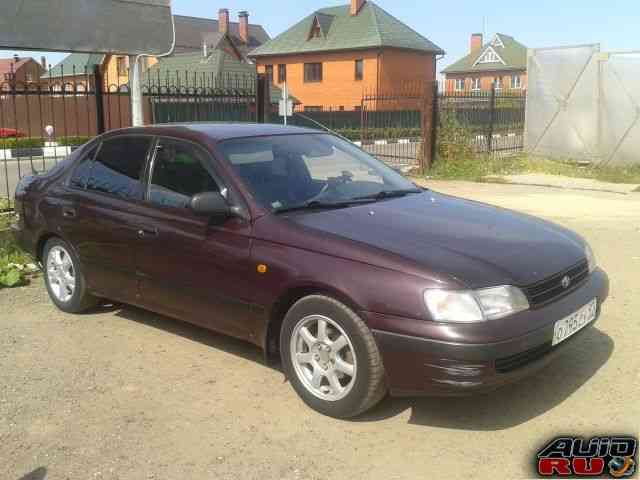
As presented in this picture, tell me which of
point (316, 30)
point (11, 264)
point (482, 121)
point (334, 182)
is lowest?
point (11, 264)

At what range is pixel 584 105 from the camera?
17406 millimetres

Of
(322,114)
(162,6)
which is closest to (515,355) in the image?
(162,6)

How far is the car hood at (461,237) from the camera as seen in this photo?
354 centimetres

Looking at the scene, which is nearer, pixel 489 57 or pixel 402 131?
pixel 402 131

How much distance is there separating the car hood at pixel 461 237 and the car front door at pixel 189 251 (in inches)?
19.1

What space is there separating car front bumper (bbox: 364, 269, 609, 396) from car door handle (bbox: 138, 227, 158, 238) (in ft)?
5.95

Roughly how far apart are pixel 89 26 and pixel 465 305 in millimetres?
6723

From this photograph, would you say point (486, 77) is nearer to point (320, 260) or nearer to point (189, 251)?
point (189, 251)

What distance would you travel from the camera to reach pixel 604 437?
3600mm

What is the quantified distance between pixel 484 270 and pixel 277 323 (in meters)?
1.27

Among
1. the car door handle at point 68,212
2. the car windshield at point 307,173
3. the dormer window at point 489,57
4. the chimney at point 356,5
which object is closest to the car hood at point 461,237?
the car windshield at point 307,173

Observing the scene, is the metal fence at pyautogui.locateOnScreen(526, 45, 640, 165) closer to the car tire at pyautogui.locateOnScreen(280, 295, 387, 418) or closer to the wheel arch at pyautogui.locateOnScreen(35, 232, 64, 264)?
the wheel arch at pyautogui.locateOnScreen(35, 232, 64, 264)

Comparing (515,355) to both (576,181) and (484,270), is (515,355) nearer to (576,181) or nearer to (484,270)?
(484,270)

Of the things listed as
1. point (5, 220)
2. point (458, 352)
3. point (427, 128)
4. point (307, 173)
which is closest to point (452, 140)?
point (427, 128)
